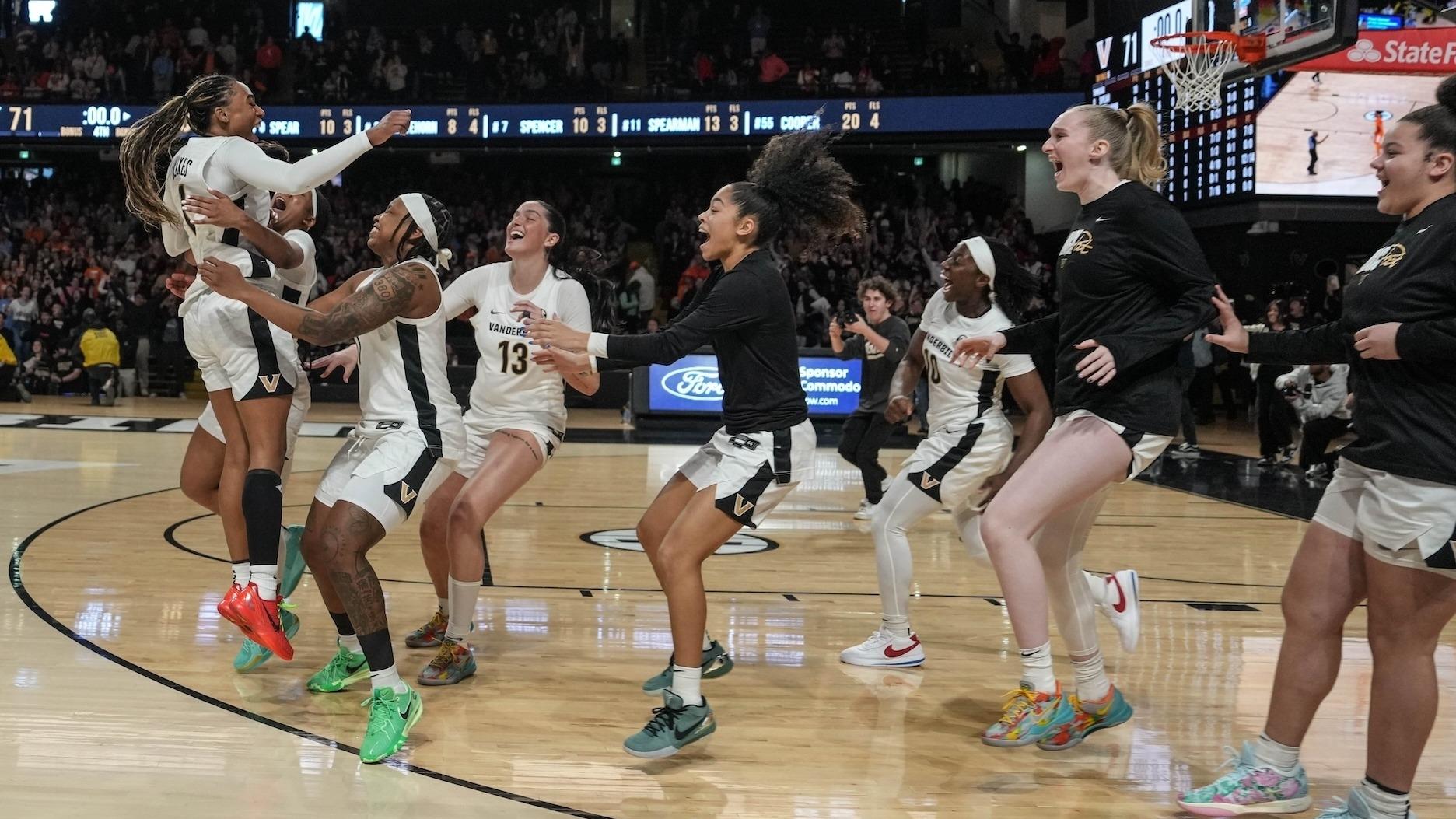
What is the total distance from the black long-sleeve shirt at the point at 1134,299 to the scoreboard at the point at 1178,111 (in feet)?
34.7

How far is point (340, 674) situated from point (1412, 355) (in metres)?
3.54

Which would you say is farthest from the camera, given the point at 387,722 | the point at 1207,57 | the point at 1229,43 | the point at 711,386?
the point at 711,386

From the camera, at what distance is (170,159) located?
484 centimetres

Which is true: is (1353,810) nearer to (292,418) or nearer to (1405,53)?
(292,418)

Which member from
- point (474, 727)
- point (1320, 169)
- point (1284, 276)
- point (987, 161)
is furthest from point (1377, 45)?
point (474, 727)

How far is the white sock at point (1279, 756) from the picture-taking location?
3.52 m

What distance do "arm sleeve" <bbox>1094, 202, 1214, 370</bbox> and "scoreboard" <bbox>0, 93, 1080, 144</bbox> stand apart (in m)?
16.2

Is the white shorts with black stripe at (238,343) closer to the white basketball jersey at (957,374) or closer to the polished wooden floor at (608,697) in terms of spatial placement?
the polished wooden floor at (608,697)

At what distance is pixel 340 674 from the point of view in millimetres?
4625

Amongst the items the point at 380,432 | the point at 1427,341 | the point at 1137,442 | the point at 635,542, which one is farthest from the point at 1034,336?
the point at 635,542

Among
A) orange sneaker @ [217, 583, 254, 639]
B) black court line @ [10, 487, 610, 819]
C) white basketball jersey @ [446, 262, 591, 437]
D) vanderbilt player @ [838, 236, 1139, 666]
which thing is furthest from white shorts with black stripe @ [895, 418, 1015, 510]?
orange sneaker @ [217, 583, 254, 639]

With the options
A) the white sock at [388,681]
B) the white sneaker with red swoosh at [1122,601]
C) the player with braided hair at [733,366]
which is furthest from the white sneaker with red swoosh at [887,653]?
the white sock at [388,681]

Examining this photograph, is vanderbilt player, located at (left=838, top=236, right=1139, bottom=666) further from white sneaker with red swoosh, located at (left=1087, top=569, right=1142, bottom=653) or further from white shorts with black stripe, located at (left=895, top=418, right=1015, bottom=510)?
white sneaker with red swoosh, located at (left=1087, top=569, right=1142, bottom=653)

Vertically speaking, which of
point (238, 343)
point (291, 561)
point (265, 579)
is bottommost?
point (291, 561)
